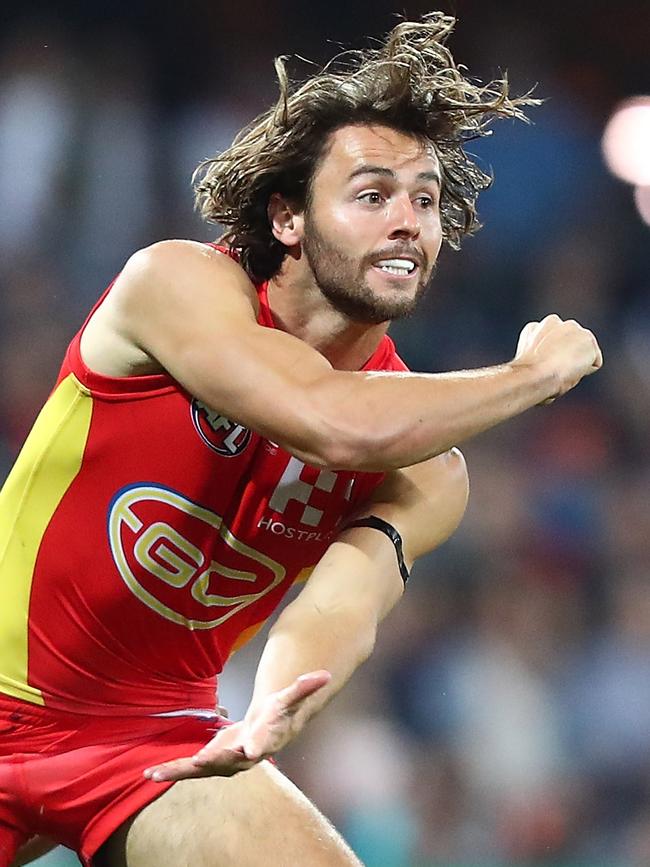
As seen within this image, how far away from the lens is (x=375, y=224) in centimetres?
293

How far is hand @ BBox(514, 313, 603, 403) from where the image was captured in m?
2.81

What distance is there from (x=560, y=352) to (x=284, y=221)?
0.74m

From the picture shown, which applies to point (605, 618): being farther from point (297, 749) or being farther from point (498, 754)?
point (297, 749)

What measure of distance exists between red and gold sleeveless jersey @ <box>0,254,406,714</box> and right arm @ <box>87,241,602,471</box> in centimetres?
17

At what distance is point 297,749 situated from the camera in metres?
5.89

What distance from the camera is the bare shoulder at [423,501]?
3047 mm

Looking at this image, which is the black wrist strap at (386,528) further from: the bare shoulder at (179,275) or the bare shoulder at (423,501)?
the bare shoulder at (179,275)

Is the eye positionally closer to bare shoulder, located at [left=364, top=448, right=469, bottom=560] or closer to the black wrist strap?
bare shoulder, located at [left=364, top=448, right=469, bottom=560]

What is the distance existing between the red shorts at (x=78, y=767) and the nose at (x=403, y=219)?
1.12 metres

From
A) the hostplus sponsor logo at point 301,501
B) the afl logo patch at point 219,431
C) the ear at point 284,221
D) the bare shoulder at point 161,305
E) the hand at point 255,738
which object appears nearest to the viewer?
the hand at point 255,738

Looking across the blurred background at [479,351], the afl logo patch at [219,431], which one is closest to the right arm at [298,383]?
the afl logo patch at [219,431]

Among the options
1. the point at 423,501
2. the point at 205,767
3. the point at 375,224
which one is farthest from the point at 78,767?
the point at 375,224

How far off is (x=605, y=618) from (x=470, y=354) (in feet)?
4.91

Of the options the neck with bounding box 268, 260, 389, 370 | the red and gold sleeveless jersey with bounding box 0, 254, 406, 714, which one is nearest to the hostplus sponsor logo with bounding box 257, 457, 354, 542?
the red and gold sleeveless jersey with bounding box 0, 254, 406, 714
